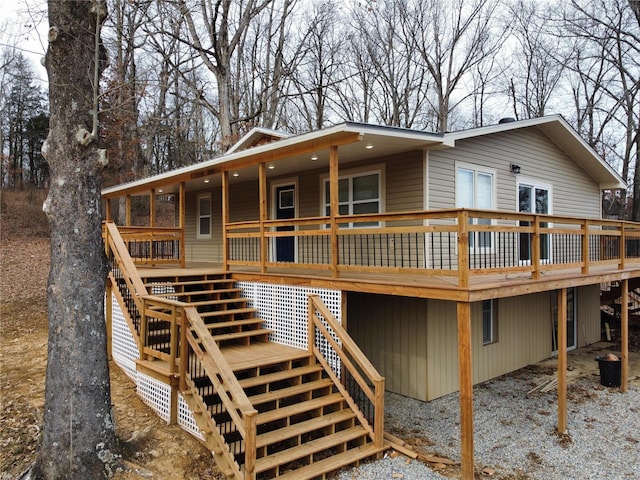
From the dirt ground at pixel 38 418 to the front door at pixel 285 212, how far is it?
4189 millimetres

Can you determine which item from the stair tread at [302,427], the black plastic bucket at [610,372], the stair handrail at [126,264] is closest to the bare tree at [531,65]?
the black plastic bucket at [610,372]

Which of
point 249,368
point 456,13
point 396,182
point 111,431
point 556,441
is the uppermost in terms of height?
point 456,13

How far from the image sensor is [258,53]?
74.9 feet

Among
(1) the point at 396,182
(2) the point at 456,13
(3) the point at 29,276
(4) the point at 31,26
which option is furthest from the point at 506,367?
(2) the point at 456,13

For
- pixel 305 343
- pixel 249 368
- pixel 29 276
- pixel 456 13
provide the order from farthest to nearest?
pixel 456 13 < pixel 29 276 < pixel 305 343 < pixel 249 368

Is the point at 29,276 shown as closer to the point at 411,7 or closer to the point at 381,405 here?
the point at 381,405

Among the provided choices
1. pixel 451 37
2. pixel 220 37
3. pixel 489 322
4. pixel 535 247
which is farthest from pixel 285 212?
pixel 451 37

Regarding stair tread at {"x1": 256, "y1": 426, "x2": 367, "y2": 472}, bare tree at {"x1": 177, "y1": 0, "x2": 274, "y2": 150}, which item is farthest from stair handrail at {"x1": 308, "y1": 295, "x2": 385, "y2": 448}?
bare tree at {"x1": 177, "y1": 0, "x2": 274, "y2": 150}

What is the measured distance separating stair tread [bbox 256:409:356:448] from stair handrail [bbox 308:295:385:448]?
190mm

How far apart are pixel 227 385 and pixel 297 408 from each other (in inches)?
46.8

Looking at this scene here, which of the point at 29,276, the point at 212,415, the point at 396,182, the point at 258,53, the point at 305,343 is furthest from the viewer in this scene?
the point at 258,53

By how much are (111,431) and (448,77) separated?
2382 centimetres

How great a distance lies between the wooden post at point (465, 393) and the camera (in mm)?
5023

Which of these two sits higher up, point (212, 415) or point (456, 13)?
point (456, 13)
